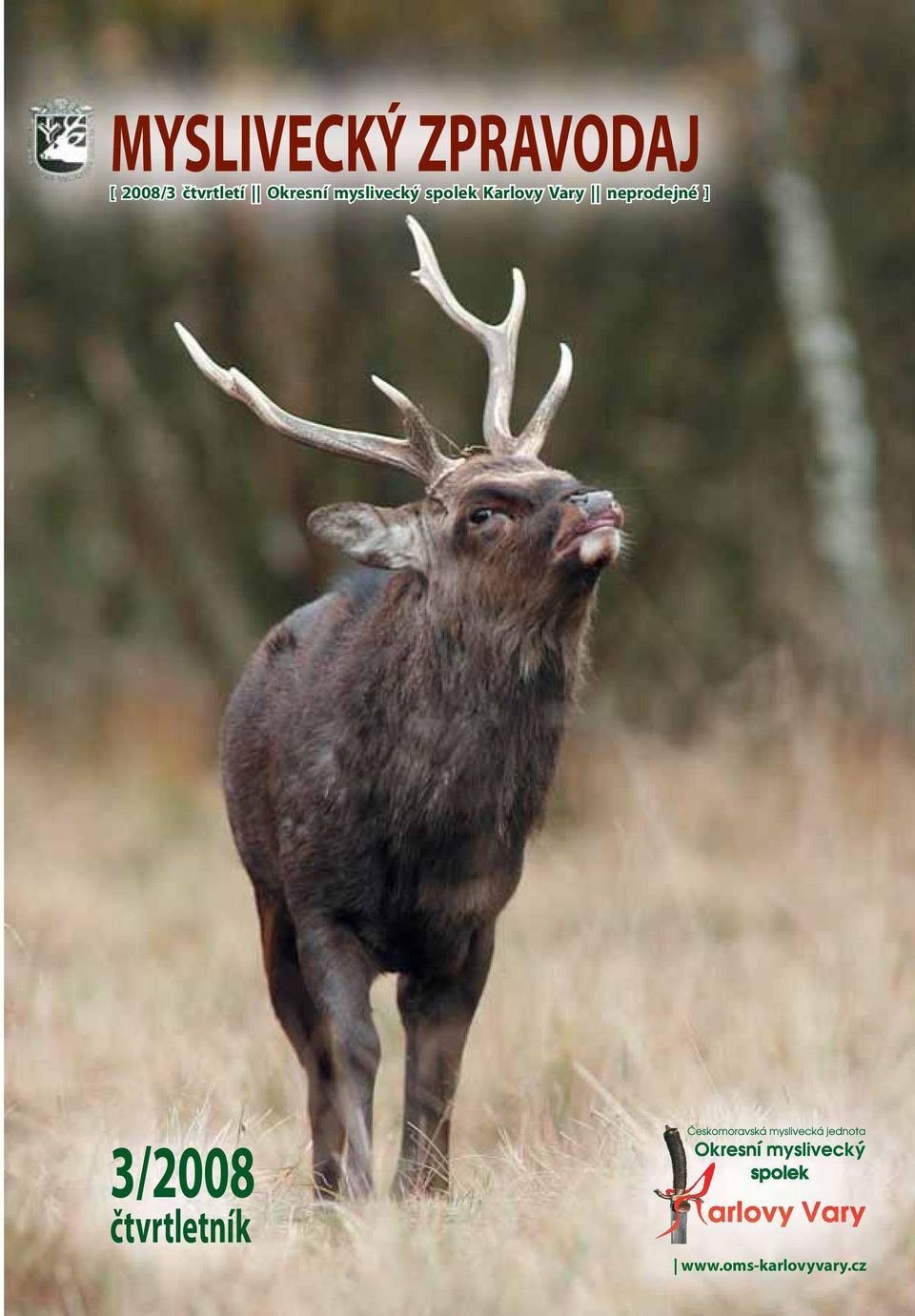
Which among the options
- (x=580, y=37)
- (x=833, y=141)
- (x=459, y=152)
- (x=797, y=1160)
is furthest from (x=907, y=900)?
(x=833, y=141)

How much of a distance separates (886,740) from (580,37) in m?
3.95

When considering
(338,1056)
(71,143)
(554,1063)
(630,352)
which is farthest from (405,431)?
(630,352)

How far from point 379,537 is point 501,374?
75 centimetres

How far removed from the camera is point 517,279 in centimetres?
660

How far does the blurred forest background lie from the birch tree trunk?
2cm

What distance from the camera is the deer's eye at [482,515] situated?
18.7 feet

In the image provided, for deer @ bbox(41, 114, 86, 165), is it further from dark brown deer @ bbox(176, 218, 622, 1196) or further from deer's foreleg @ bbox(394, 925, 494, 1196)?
deer's foreleg @ bbox(394, 925, 494, 1196)

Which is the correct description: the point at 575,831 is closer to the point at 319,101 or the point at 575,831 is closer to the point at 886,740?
the point at 886,740

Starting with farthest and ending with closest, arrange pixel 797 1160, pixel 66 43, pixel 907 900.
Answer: pixel 66 43 < pixel 907 900 < pixel 797 1160

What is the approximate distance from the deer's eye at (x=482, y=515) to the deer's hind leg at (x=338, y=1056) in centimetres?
113

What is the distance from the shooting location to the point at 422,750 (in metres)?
5.68

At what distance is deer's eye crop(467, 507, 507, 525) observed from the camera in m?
5.71

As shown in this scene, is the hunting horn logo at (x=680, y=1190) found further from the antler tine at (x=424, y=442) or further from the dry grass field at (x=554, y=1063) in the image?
the antler tine at (x=424, y=442)

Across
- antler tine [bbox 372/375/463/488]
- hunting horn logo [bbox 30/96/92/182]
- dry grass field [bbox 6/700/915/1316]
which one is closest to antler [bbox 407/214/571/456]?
antler tine [bbox 372/375/463/488]
